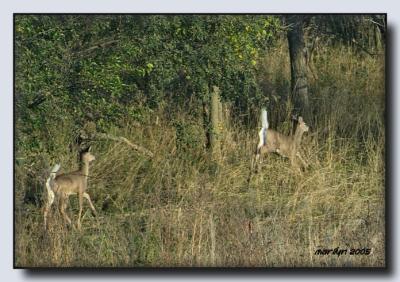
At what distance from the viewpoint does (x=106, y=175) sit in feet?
39.5

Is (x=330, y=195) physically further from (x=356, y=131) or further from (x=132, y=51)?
(x=132, y=51)

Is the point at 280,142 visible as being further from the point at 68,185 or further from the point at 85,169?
the point at 68,185

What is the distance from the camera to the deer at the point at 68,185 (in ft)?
38.8

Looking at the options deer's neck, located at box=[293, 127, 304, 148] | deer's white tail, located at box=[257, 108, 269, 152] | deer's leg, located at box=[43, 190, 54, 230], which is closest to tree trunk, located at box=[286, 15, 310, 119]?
deer's neck, located at box=[293, 127, 304, 148]

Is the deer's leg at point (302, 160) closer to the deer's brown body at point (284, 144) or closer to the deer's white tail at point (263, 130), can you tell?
the deer's brown body at point (284, 144)

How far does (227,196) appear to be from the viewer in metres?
11.9

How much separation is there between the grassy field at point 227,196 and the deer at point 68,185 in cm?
7

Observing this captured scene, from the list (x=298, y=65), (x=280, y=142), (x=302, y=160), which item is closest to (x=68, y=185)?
(x=280, y=142)

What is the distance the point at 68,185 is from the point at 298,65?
8.80ft

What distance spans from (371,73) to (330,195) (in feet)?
4.10

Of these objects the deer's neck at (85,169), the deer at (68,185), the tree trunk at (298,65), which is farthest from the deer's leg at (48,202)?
the tree trunk at (298,65)

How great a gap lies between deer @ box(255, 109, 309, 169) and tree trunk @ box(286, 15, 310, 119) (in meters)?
0.23

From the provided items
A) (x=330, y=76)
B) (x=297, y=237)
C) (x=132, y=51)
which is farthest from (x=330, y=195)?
(x=132, y=51)

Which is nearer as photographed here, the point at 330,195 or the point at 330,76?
the point at 330,195
